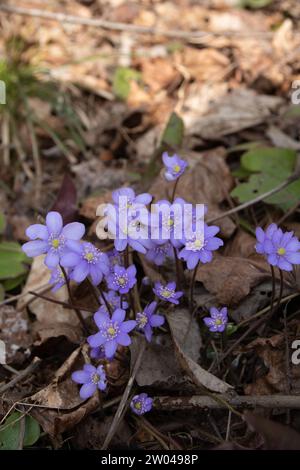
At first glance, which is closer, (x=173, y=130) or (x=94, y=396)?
(x=94, y=396)

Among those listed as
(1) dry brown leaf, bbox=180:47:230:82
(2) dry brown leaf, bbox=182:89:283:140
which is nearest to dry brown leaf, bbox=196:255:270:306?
(2) dry brown leaf, bbox=182:89:283:140

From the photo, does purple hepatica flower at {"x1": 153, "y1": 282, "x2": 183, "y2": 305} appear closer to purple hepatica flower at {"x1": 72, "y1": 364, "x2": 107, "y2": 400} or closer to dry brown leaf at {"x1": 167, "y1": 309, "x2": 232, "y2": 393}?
dry brown leaf at {"x1": 167, "y1": 309, "x2": 232, "y2": 393}

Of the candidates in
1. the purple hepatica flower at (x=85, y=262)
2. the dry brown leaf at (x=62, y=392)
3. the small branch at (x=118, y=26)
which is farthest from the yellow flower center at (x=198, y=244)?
the small branch at (x=118, y=26)

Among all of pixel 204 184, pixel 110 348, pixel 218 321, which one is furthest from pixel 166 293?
pixel 204 184

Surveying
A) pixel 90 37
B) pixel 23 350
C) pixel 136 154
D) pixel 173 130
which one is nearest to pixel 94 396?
pixel 23 350

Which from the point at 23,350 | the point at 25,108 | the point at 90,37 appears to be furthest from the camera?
the point at 90,37

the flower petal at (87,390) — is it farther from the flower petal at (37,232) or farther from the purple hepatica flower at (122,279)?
the flower petal at (37,232)

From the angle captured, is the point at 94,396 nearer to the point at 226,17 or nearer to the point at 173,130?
the point at 173,130
